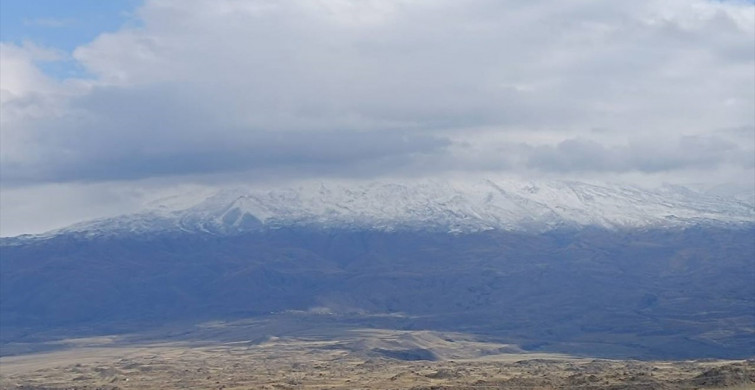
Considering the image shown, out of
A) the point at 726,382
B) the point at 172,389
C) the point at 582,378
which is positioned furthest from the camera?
the point at 172,389

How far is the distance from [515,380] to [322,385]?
1256 inches

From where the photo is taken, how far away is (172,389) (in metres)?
196

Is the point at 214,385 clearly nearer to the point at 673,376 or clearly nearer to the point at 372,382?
the point at 372,382

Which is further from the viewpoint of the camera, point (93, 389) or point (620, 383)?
point (93, 389)

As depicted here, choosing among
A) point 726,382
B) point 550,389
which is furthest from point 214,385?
point 726,382

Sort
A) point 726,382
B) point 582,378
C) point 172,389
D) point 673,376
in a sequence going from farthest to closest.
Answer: point 172,389 → point 673,376 → point 582,378 → point 726,382

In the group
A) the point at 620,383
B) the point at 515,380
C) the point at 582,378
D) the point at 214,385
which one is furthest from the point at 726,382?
the point at 214,385

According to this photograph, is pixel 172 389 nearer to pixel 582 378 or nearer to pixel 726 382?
pixel 582 378

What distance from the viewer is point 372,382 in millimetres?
189125

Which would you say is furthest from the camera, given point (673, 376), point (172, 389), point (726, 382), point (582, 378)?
point (172, 389)

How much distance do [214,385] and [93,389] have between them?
21526 mm

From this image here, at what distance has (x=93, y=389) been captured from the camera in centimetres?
19925

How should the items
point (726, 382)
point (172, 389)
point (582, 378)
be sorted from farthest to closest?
point (172, 389) < point (582, 378) < point (726, 382)

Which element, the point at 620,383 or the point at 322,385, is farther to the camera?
the point at 322,385
